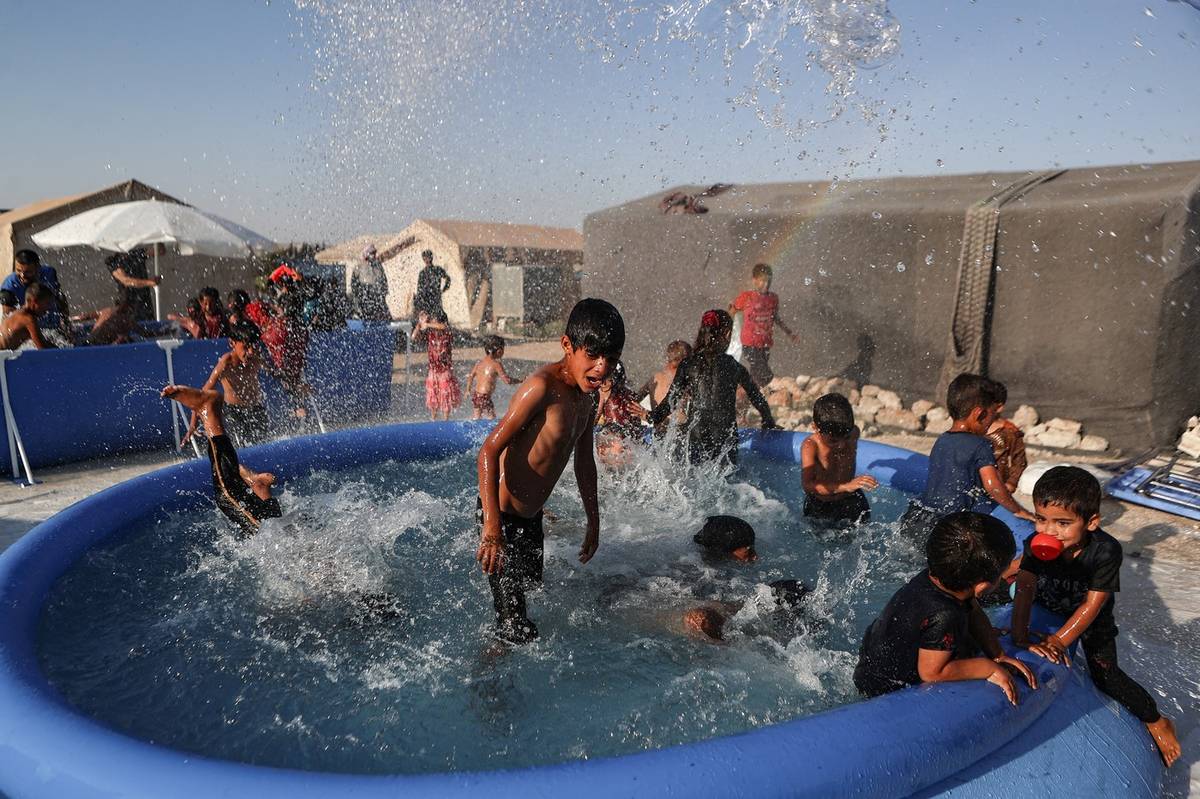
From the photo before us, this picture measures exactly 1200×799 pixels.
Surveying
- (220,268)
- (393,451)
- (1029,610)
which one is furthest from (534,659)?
(220,268)

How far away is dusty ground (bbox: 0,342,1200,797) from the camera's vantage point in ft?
11.1

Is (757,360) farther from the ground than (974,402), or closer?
closer

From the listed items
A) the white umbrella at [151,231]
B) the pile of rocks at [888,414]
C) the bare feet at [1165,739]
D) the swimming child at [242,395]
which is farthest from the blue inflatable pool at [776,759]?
the white umbrella at [151,231]

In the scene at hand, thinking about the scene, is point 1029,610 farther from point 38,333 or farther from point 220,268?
point 220,268

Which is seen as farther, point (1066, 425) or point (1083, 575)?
point (1066, 425)

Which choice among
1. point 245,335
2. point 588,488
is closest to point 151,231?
point 245,335

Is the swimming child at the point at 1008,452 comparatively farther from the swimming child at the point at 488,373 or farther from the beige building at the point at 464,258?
the beige building at the point at 464,258

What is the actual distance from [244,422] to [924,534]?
5.02 meters

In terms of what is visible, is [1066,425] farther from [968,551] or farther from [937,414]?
[968,551]

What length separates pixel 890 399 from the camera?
30.4 ft

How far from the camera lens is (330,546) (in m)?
4.48

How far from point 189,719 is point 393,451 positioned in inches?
142

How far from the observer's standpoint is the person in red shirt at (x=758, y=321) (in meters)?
9.19

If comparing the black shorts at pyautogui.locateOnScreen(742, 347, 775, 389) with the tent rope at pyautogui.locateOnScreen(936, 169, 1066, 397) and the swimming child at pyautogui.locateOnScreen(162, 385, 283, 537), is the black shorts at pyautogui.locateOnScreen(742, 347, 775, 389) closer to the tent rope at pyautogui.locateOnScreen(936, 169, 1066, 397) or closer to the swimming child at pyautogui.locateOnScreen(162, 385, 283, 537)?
the tent rope at pyautogui.locateOnScreen(936, 169, 1066, 397)
